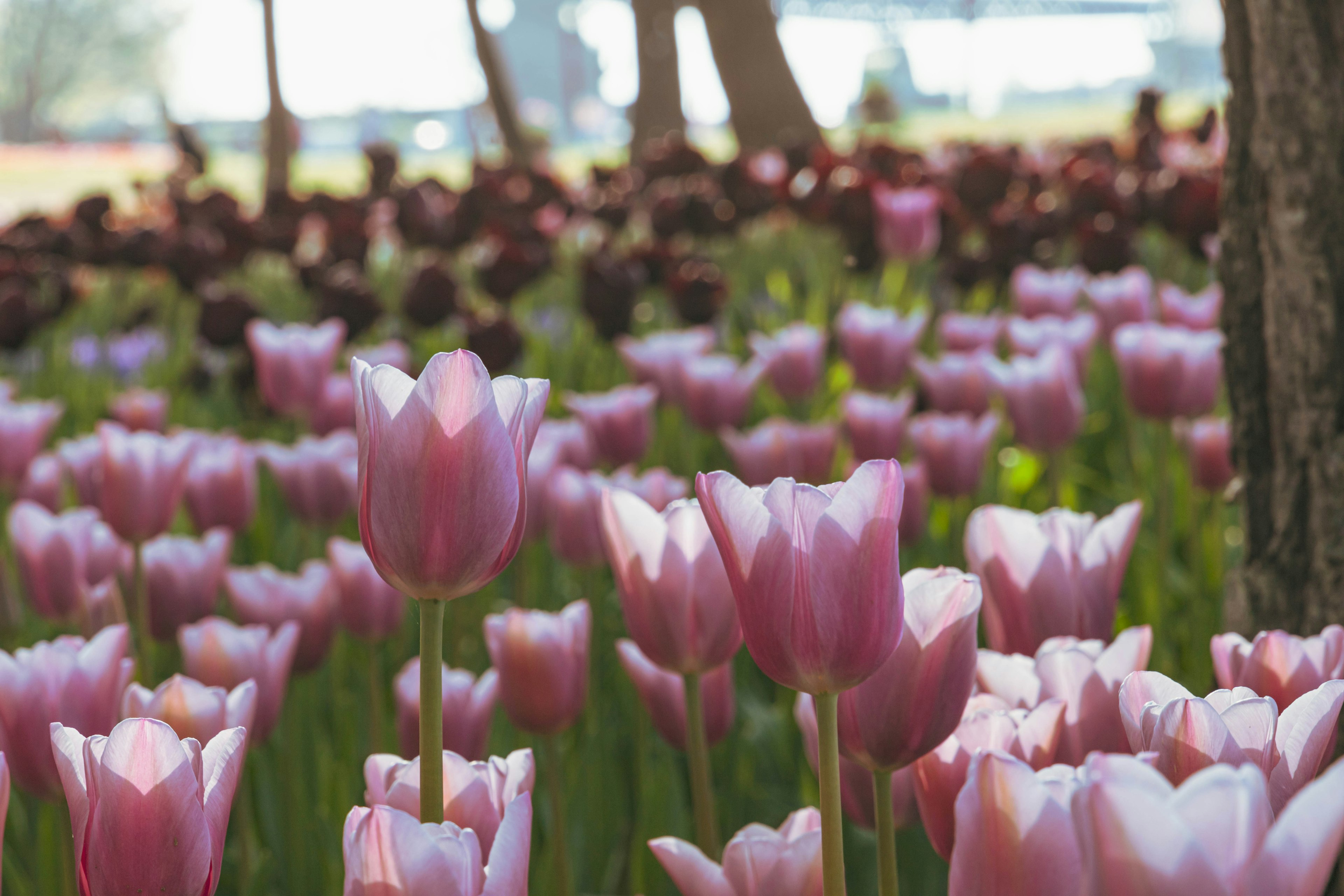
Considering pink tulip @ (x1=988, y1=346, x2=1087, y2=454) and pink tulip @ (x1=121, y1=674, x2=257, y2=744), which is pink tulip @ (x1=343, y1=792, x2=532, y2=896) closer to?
pink tulip @ (x1=121, y1=674, x2=257, y2=744)

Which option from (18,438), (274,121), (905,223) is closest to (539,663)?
(18,438)

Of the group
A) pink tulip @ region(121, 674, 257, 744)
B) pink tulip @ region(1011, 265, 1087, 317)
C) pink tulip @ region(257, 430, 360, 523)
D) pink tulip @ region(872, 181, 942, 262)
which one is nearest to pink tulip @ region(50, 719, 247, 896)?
pink tulip @ region(121, 674, 257, 744)

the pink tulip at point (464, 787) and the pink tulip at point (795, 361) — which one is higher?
the pink tulip at point (464, 787)

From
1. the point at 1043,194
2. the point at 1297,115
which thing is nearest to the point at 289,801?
the point at 1297,115

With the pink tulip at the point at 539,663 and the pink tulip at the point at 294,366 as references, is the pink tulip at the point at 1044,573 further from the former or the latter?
the pink tulip at the point at 294,366

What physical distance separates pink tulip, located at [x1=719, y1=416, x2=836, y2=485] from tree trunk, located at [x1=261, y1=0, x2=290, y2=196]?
589 cm

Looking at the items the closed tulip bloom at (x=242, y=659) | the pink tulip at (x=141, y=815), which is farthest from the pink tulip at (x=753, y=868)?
the closed tulip bloom at (x=242, y=659)

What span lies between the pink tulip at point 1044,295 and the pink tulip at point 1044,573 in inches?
71.8

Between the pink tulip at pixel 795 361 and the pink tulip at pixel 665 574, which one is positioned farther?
the pink tulip at pixel 795 361

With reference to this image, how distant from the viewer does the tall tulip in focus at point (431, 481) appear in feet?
2.03

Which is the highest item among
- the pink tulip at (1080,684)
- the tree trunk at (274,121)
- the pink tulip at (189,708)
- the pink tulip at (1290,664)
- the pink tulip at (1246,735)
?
the pink tulip at (1246,735)

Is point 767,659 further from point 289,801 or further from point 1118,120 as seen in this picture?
point 1118,120

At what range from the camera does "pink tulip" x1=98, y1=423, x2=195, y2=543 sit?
4.43ft

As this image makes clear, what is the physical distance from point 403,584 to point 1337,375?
947 mm
